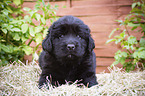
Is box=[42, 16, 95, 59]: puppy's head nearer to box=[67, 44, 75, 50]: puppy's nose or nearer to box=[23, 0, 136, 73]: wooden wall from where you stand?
box=[67, 44, 75, 50]: puppy's nose

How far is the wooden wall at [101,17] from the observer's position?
4246mm

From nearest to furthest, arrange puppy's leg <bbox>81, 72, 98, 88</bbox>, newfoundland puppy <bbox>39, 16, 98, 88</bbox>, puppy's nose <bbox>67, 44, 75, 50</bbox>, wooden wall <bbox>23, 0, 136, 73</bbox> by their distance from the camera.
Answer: puppy's nose <bbox>67, 44, 75, 50</bbox> < newfoundland puppy <bbox>39, 16, 98, 88</bbox> < puppy's leg <bbox>81, 72, 98, 88</bbox> < wooden wall <bbox>23, 0, 136, 73</bbox>

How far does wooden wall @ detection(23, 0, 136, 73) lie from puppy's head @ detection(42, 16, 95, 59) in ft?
6.64

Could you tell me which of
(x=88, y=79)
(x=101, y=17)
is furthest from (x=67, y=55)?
(x=101, y=17)

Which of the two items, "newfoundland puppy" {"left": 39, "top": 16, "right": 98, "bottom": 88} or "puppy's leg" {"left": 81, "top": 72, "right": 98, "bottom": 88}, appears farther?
"puppy's leg" {"left": 81, "top": 72, "right": 98, "bottom": 88}

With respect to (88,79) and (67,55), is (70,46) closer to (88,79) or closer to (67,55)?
(67,55)

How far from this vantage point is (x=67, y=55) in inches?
84.0

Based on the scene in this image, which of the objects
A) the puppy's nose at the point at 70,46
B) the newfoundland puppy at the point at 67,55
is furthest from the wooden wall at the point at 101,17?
the puppy's nose at the point at 70,46

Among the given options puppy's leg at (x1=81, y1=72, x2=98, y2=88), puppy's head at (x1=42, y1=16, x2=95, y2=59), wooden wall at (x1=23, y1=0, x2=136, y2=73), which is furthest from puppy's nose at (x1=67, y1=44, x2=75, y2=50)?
wooden wall at (x1=23, y1=0, x2=136, y2=73)

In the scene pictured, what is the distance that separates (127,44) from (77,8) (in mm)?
1921

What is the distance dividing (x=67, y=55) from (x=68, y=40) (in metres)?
0.23

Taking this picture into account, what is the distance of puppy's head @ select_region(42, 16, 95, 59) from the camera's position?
212cm

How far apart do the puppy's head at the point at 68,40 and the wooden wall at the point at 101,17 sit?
79.7 inches

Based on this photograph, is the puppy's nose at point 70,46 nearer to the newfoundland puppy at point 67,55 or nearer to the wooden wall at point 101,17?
the newfoundland puppy at point 67,55
